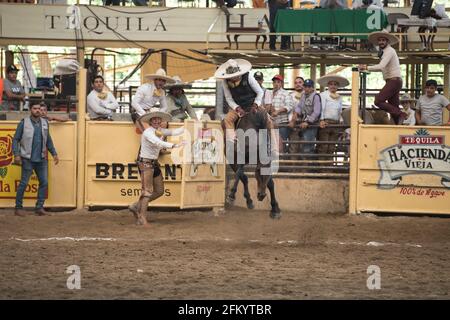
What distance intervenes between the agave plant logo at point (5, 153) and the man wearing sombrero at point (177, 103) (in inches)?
104

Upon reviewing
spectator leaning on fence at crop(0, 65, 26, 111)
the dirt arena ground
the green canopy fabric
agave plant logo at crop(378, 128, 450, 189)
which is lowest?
the dirt arena ground

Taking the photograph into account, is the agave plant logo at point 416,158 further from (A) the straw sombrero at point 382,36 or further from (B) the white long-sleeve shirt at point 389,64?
(A) the straw sombrero at point 382,36

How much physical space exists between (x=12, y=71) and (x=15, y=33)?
4835 mm

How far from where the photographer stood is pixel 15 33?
21.7m

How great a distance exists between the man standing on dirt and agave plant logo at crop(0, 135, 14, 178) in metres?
0.54

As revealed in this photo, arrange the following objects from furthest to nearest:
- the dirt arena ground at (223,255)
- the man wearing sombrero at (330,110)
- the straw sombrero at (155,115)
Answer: the man wearing sombrero at (330,110) < the straw sombrero at (155,115) < the dirt arena ground at (223,255)

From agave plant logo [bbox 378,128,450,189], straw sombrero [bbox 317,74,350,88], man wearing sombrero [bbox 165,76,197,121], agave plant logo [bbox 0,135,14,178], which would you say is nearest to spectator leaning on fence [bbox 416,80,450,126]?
agave plant logo [bbox 378,128,450,189]

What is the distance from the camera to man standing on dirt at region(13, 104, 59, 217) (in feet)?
50.6

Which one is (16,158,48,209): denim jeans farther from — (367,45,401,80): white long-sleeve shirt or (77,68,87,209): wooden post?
(367,45,401,80): white long-sleeve shirt

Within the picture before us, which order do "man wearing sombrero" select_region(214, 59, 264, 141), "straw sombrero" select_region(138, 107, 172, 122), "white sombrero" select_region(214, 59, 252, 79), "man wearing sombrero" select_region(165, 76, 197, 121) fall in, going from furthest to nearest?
"man wearing sombrero" select_region(165, 76, 197, 121)
"man wearing sombrero" select_region(214, 59, 264, 141)
"white sombrero" select_region(214, 59, 252, 79)
"straw sombrero" select_region(138, 107, 172, 122)

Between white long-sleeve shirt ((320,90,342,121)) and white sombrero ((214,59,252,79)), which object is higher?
white sombrero ((214,59,252,79))

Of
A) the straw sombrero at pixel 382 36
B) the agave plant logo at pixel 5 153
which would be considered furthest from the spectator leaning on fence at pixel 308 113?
the agave plant logo at pixel 5 153

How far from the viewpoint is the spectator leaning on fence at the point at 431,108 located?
16.2m
